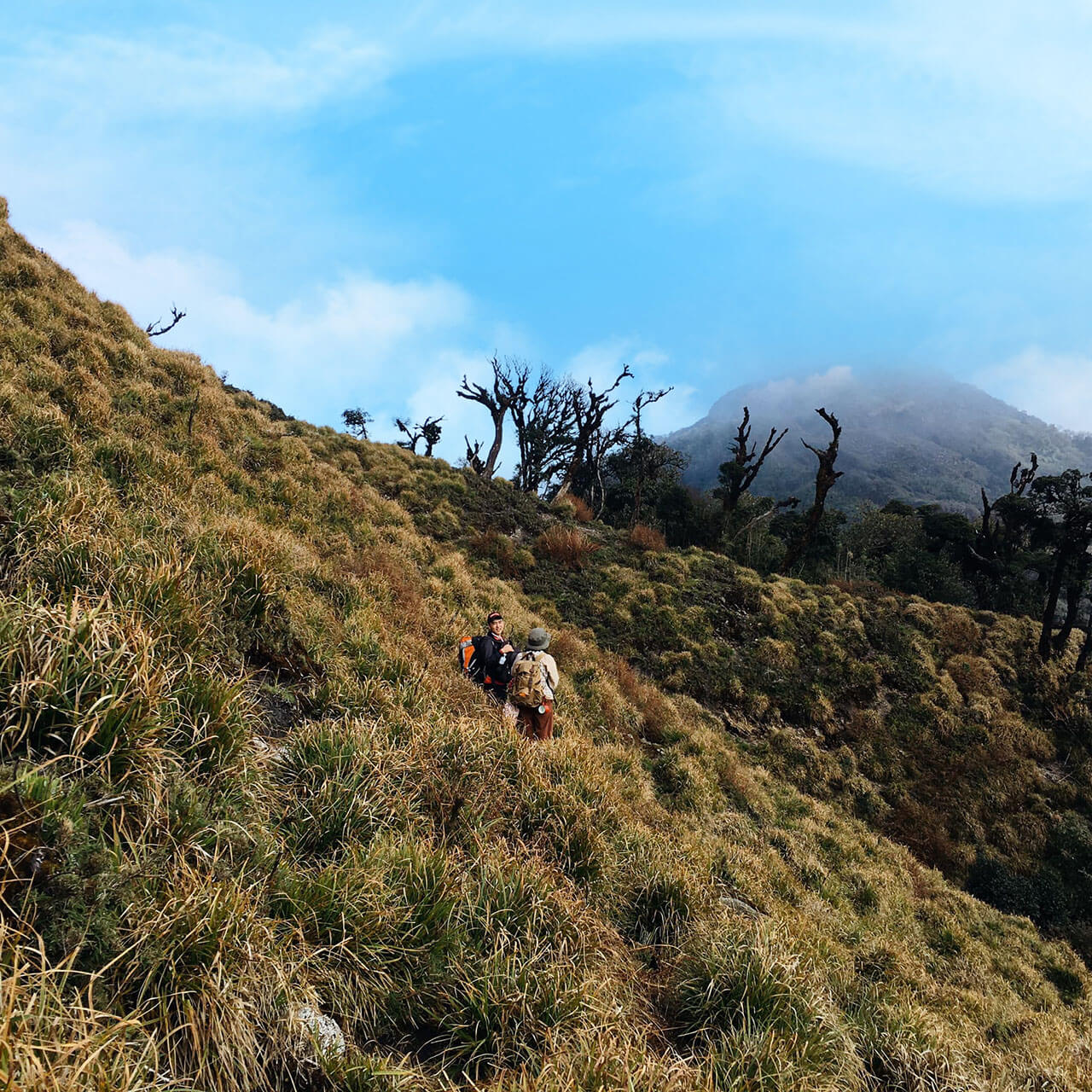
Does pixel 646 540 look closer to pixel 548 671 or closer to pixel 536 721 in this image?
pixel 548 671

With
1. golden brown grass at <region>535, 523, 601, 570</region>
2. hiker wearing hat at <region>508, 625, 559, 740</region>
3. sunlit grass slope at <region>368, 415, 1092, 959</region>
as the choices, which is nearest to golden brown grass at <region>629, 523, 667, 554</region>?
sunlit grass slope at <region>368, 415, 1092, 959</region>

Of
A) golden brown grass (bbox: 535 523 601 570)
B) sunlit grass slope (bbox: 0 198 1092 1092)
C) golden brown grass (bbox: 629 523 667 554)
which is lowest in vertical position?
sunlit grass slope (bbox: 0 198 1092 1092)

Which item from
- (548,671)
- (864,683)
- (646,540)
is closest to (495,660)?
(548,671)

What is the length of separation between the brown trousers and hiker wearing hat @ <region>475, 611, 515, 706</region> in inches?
15.9

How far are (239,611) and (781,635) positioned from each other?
1524cm

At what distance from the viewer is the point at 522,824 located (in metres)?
5.03

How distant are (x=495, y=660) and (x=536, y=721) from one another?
1065 millimetres

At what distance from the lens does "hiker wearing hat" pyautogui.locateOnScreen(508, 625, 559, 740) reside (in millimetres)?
7043

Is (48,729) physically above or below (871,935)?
above

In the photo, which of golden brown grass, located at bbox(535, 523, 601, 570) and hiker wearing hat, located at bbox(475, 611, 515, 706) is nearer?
hiker wearing hat, located at bbox(475, 611, 515, 706)

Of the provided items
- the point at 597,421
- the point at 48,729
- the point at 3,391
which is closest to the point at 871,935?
the point at 48,729

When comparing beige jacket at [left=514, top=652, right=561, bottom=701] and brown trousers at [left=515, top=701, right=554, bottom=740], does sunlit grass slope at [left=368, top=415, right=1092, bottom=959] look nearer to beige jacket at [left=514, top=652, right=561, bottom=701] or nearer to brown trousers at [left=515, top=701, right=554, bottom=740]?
brown trousers at [left=515, top=701, right=554, bottom=740]

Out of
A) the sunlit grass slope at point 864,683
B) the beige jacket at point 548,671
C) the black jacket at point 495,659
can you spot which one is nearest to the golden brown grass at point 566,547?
the sunlit grass slope at point 864,683

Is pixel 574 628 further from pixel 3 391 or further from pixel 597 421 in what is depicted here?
pixel 597 421
